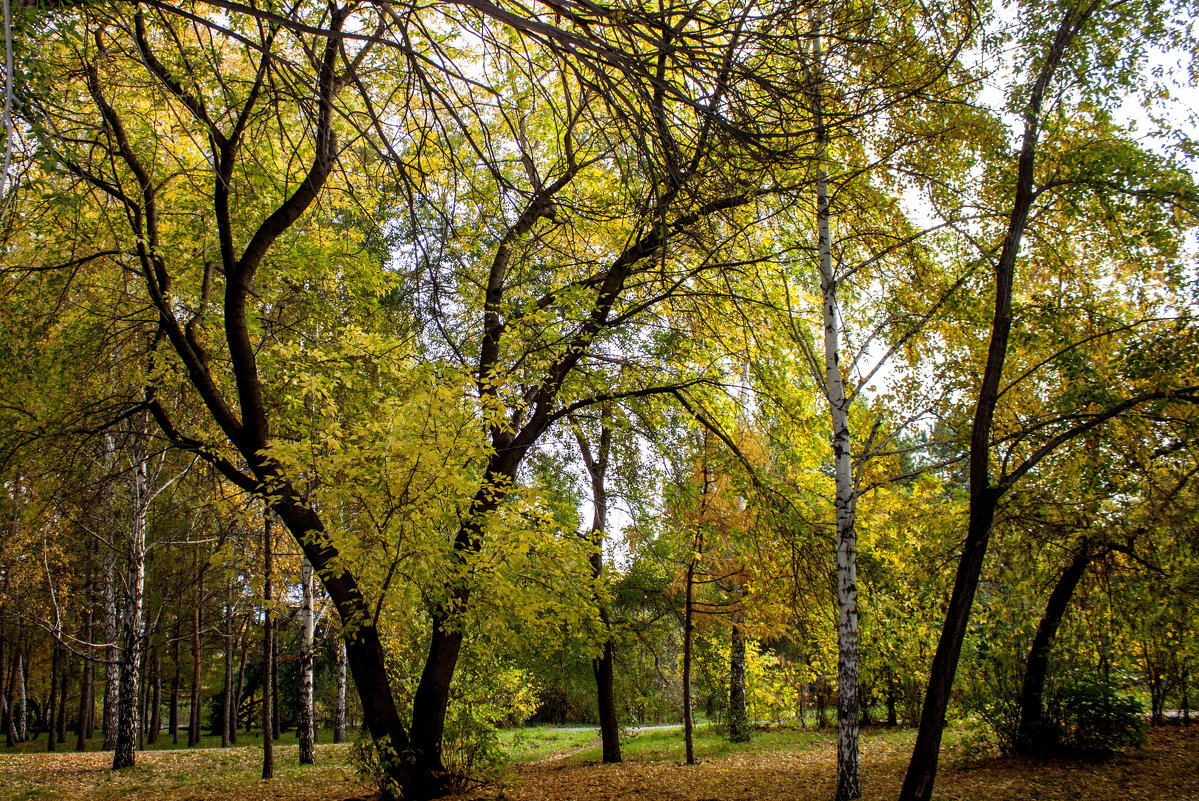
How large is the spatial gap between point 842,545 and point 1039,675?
3.48m

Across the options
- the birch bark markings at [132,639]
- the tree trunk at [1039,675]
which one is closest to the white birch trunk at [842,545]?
the tree trunk at [1039,675]

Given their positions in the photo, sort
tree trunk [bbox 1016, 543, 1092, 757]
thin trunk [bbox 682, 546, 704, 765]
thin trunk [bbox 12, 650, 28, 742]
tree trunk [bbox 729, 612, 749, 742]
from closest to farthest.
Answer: tree trunk [bbox 1016, 543, 1092, 757], thin trunk [bbox 682, 546, 704, 765], tree trunk [bbox 729, 612, 749, 742], thin trunk [bbox 12, 650, 28, 742]

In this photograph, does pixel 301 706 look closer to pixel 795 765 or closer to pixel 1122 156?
pixel 795 765

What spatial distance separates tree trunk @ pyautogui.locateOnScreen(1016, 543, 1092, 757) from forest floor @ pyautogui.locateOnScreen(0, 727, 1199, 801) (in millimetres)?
257

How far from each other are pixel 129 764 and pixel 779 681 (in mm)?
11180

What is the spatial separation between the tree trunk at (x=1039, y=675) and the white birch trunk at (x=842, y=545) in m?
2.62

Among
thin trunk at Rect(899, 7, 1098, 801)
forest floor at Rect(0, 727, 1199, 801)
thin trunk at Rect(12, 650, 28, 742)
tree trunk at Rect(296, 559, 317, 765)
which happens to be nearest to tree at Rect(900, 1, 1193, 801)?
thin trunk at Rect(899, 7, 1098, 801)

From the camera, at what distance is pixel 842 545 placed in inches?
260

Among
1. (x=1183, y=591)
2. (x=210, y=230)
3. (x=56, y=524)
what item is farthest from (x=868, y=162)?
(x=56, y=524)

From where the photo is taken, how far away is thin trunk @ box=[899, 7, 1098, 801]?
531 centimetres

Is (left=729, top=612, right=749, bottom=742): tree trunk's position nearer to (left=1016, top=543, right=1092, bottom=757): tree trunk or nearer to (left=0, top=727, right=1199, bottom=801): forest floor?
(left=0, top=727, right=1199, bottom=801): forest floor

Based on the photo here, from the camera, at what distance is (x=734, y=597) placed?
443 inches

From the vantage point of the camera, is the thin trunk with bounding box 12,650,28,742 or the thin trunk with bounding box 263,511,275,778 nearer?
the thin trunk with bounding box 263,511,275,778

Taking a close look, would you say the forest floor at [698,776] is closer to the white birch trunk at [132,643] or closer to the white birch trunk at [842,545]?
the white birch trunk at [132,643]
